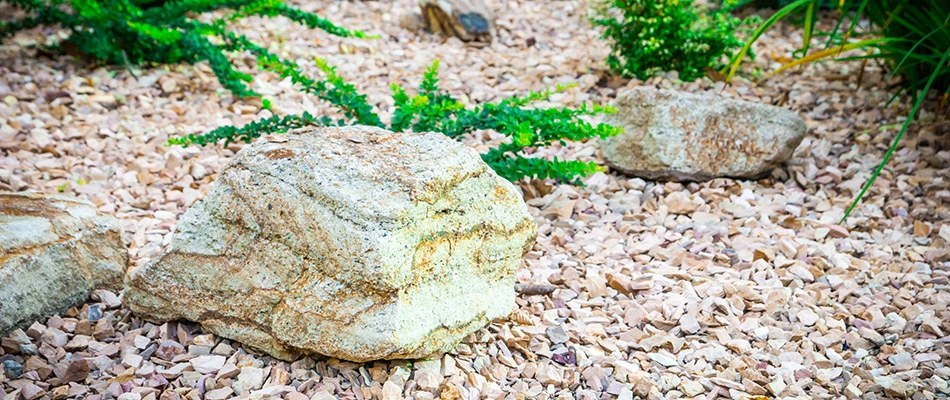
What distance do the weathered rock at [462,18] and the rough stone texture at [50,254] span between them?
2903 mm

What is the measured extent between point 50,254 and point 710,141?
2586 millimetres

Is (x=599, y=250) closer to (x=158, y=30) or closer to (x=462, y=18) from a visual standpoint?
(x=158, y=30)

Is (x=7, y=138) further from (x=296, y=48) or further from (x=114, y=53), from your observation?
(x=296, y=48)

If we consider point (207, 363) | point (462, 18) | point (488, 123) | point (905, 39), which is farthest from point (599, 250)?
point (462, 18)

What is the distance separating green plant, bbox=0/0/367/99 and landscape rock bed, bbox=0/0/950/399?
0.41ft

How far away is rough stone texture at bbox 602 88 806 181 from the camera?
3535 mm

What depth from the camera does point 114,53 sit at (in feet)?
13.9

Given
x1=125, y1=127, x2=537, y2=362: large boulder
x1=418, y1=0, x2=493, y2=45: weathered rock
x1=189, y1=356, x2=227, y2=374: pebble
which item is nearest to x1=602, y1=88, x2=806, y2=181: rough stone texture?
x1=125, y1=127, x2=537, y2=362: large boulder

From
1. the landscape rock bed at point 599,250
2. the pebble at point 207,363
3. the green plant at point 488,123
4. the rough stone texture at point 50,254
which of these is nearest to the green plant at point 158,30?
the landscape rock bed at point 599,250

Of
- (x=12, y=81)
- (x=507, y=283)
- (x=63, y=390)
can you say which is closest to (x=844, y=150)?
(x=507, y=283)

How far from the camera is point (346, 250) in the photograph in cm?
205

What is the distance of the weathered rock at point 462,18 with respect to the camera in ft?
16.7

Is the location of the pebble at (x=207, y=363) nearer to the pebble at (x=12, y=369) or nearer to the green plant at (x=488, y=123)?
the pebble at (x=12, y=369)

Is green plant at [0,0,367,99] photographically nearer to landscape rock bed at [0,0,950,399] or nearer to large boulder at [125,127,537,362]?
landscape rock bed at [0,0,950,399]
